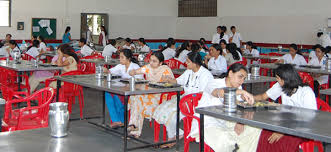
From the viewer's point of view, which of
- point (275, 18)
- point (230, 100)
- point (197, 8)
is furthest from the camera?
point (197, 8)

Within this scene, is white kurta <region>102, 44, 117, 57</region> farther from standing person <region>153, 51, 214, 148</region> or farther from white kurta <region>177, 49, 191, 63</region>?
standing person <region>153, 51, 214, 148</region>

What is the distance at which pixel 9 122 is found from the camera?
162 inches

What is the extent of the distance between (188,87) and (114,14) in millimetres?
11921

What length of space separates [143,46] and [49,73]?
543 cm

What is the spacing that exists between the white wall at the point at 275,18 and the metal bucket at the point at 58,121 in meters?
11.3

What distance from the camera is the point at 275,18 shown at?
1408cm

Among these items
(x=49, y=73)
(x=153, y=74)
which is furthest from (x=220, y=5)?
(x=153, y=74)

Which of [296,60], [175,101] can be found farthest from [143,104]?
[296,60]

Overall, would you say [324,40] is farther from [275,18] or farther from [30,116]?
[30,116]

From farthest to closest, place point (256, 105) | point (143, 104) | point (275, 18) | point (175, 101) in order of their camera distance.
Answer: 1. point (275, 18)
2. point (143, 104)
3. point (175, 101)
4. point (256, 105)

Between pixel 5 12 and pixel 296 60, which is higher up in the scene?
pixel 5 12

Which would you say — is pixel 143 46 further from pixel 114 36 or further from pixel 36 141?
pixel 36 141

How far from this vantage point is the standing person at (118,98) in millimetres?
5488

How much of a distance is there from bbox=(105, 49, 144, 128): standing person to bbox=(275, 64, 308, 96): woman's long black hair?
231 cm
